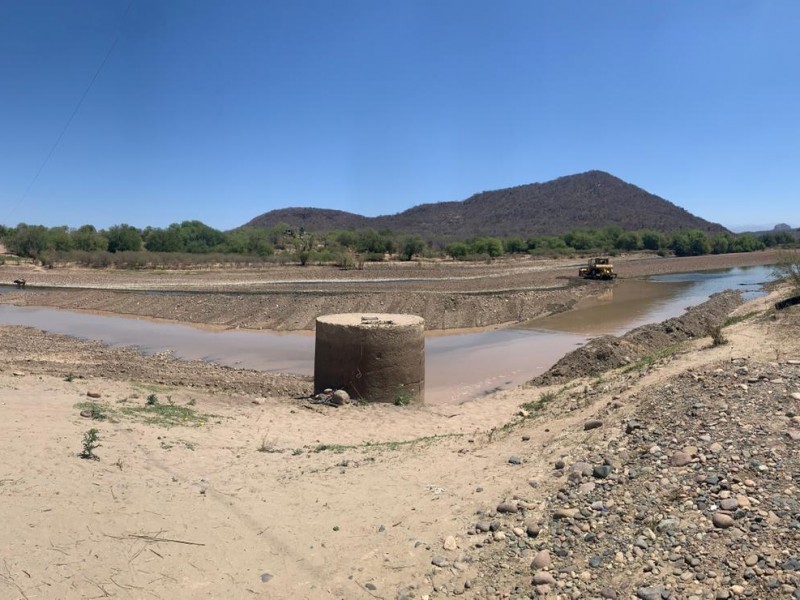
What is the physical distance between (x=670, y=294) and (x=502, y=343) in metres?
23.7

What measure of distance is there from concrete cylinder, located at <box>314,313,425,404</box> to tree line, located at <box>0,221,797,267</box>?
5535cm

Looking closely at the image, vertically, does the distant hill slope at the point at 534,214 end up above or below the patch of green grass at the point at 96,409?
above

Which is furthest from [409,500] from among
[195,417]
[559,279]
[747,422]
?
[559,279]

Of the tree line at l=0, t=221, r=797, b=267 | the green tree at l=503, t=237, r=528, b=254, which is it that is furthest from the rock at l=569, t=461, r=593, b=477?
the green tree at l=503, t=237, r=528, b=254

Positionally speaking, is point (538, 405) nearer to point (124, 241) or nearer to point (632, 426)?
point (632, 426)

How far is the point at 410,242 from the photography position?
89312 millimetres

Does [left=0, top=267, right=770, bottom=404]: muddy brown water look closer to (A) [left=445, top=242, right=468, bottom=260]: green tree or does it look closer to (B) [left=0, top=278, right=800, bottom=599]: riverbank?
(B) [left=0, top=278, right=800, bottom=599]: riverbank

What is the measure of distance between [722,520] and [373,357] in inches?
287

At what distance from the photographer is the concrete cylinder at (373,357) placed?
1102 cm

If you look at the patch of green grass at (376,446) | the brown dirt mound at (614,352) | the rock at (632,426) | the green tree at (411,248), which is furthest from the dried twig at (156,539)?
the green tree at (411,248)

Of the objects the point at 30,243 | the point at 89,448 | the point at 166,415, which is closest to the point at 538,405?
the point at 166,415

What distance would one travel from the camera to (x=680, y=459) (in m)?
5.29

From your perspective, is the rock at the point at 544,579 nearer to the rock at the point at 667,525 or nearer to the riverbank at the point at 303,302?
the rock at the point at 667,525

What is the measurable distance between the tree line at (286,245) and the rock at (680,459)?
61643mm
